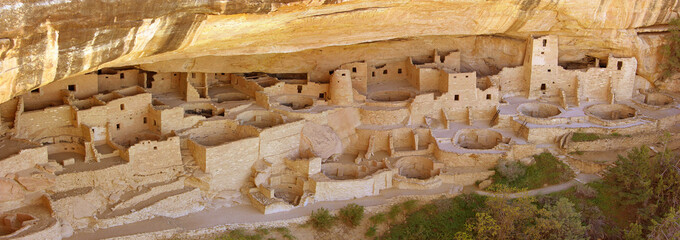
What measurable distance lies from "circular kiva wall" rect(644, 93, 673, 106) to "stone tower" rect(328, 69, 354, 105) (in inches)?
367

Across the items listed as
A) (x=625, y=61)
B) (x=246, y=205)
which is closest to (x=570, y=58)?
→ (x=625, y=61)

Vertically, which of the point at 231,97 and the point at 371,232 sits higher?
the point at 231,97

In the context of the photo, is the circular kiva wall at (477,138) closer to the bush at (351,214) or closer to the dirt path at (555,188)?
the dirt path at (555,188)

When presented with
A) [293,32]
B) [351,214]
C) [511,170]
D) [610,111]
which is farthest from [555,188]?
[293,32]

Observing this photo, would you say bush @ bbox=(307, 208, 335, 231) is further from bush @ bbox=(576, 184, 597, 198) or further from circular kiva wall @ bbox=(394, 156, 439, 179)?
bush @ bbox=(576, 184, 597, 198)

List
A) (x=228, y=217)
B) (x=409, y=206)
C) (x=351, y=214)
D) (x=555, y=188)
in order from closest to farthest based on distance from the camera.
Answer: (x=228, y=217), (x=351, y=214), (x=409, y=206), (x=555, y=188)

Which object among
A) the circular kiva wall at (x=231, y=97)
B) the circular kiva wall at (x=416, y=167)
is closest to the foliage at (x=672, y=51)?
the circular kiva wall at (x=416, y=167)

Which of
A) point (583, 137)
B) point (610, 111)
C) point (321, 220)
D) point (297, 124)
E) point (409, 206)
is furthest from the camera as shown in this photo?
point (610, 111)

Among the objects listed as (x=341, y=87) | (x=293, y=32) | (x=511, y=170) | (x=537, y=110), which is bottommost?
(x=511, y=170)

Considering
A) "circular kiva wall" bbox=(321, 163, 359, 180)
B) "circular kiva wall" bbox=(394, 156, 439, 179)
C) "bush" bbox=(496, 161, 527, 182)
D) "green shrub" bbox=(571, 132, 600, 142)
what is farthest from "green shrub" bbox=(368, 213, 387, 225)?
"green shrub" bbox=(571, 132, 600, 142)

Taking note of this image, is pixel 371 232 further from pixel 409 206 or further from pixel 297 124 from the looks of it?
pixel 297 124

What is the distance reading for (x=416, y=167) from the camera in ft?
66.8

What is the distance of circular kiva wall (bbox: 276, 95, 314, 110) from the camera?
21.3 m

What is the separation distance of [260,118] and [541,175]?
772cm
